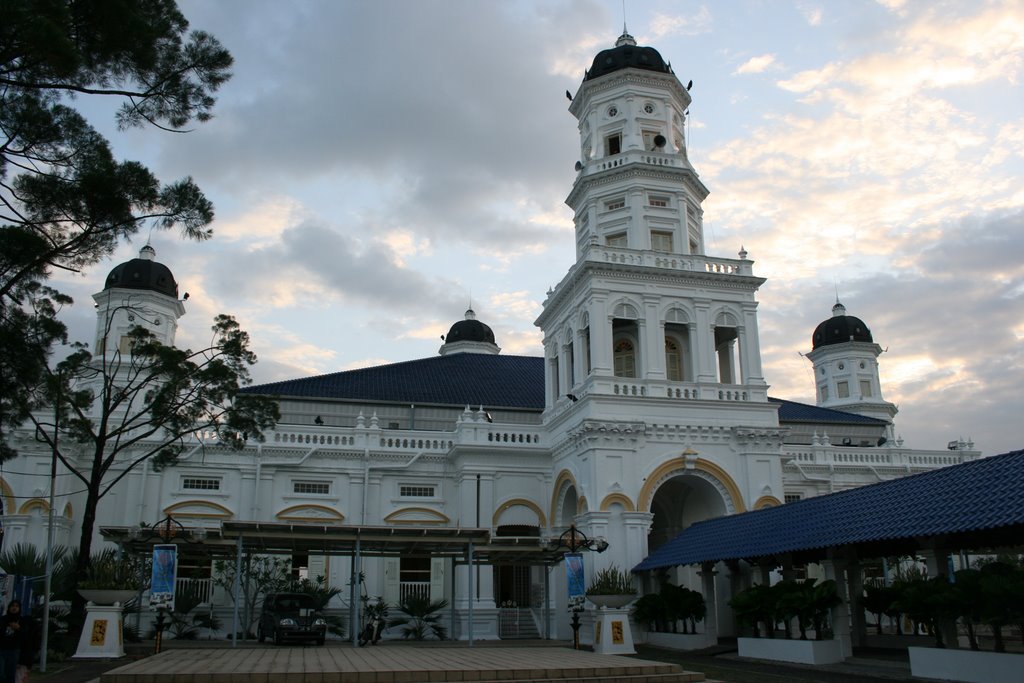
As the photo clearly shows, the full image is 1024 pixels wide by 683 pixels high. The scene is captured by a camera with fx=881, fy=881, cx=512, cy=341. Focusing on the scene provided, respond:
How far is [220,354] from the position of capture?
24812 mm

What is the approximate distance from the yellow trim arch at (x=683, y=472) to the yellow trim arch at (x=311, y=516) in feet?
37.6

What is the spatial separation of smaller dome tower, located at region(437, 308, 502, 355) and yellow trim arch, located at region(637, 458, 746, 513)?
21202mm

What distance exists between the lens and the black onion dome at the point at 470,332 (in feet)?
163

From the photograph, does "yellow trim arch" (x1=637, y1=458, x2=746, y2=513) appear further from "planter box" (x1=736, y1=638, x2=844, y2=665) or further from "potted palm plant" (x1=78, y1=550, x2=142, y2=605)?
"potted palm plant" (x1=78, y1=550, x2=142, y2=605)

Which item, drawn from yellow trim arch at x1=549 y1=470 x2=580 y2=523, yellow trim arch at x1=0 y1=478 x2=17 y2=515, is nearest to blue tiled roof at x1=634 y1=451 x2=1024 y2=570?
yellow trim arch at x1=549 y1=470 x2=580 y2=523

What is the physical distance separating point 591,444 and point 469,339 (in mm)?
21748

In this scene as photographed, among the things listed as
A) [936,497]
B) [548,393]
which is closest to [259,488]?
[548,393]

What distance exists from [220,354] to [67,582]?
6.97m

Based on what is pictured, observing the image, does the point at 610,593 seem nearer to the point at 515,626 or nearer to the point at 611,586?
the point at 611,586

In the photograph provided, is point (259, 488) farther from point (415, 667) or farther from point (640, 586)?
point (415, 667)

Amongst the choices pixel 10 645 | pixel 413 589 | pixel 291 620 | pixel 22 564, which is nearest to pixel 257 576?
pixel 291 620

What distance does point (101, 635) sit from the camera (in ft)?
65.6

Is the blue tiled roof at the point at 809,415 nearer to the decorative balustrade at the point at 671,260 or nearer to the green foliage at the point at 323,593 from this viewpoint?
the decorative balustrade at the point at 671,260

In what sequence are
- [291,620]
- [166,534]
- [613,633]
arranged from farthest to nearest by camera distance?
[291,620] → [613,633] → [166,534]
